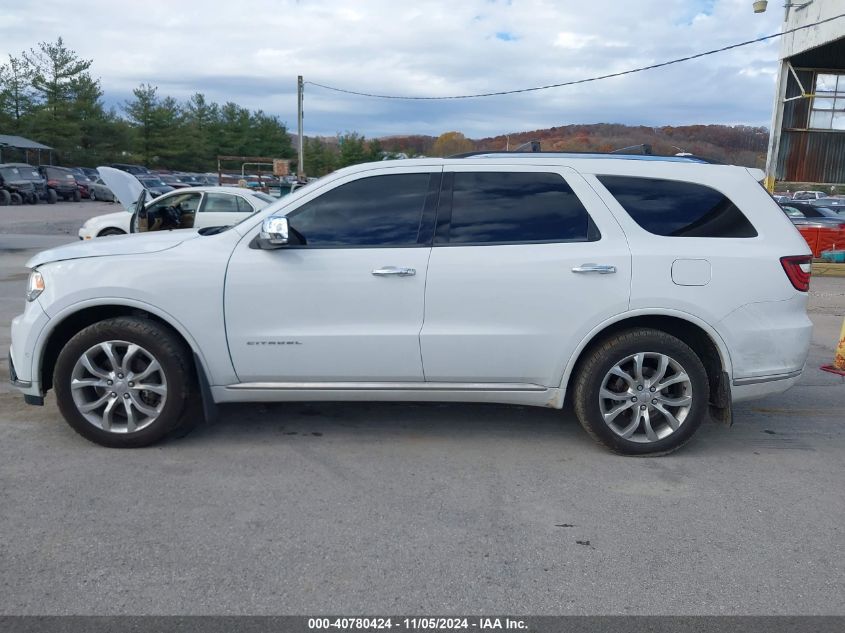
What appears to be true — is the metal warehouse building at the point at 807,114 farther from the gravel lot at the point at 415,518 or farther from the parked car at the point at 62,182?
the parked car at the point at 62,182

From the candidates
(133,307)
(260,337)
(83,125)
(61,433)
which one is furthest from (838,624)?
(83,125)

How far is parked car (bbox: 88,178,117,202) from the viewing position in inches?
1593

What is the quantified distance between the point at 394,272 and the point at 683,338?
1939 mm

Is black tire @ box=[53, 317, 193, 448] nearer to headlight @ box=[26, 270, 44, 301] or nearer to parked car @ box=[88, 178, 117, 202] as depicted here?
headlight @ box=[26, 270, 44, 301]

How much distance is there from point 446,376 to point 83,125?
6146cm

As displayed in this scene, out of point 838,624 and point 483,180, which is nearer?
point 838,624

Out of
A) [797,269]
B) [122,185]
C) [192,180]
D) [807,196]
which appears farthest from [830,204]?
[807,196]

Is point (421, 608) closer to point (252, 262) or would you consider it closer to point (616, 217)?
point (252, 262)

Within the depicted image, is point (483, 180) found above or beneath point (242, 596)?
above

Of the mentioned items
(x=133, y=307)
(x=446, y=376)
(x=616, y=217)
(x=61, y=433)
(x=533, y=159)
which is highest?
(x=533, y=159)

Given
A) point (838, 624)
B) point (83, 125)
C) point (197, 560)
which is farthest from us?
point (83, 125)

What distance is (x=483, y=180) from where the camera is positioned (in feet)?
15.6

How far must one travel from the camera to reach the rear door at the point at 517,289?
4.53m

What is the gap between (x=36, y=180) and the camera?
1371 inches
